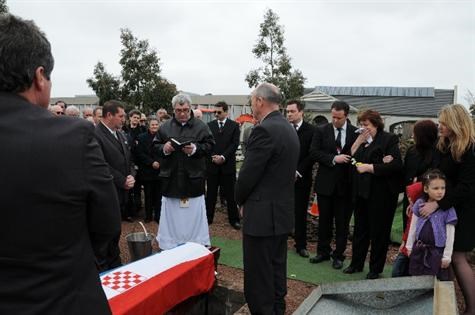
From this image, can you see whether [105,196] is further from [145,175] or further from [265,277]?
[145,175]

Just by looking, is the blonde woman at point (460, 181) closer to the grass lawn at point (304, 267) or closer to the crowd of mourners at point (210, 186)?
the crowd of mourners at point (210, 186)

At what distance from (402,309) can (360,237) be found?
6.51 feet

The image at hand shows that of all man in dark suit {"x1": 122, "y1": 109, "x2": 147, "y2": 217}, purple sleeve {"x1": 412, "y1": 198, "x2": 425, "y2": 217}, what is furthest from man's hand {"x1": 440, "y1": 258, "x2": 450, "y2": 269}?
man in dark suit {"x1": 122, "y1": 109, "x2": 147, "y2": 217}

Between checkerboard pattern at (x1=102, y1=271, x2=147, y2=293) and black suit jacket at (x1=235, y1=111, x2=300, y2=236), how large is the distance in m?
1.00

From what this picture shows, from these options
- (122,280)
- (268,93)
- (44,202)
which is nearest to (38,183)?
(44,202)

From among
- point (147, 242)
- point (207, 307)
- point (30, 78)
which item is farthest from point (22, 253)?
point (147, 242)

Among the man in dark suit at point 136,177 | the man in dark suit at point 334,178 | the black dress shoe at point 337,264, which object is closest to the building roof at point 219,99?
the man in dark suit at point 136,177

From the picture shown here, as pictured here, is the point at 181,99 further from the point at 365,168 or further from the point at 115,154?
the point at 365,168

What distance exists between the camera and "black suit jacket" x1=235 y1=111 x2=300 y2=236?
332 centimetres

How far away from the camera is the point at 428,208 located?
3627mm

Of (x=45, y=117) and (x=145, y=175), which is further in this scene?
(x=145, y=175)

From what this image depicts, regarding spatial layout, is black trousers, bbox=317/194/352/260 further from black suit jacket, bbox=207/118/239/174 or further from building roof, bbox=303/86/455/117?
building roof, bbox=303/86/455/117

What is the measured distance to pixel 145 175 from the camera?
24.0ft

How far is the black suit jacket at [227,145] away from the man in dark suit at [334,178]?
2238 mm
